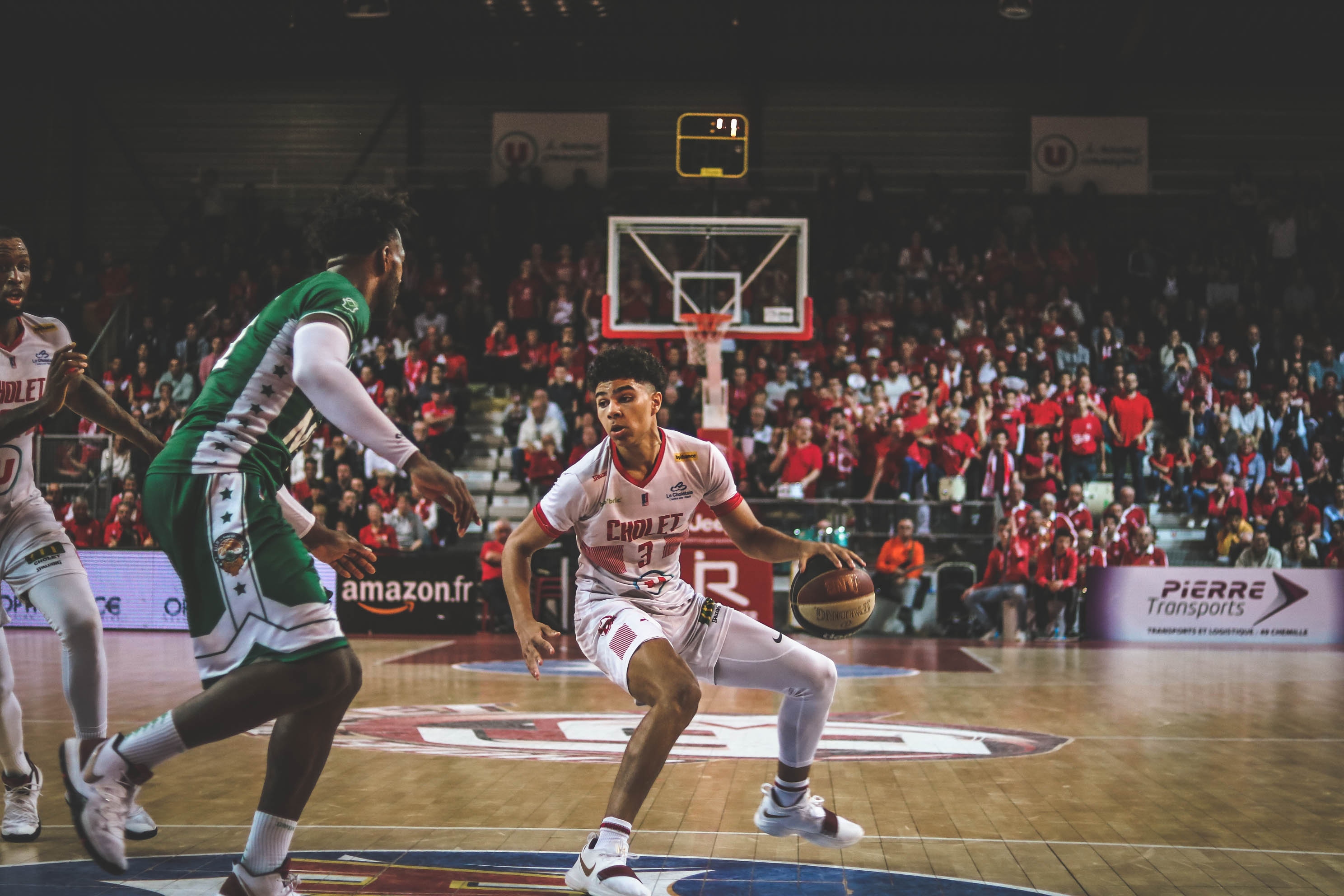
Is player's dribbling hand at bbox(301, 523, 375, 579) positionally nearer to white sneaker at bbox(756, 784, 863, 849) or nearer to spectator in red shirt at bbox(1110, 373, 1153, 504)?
Result: white sneaker at bbox(756, 784, 863, 849)

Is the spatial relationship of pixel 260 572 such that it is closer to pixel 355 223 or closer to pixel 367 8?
pixel 355 223

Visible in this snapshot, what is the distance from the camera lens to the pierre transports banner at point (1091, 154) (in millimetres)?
24047

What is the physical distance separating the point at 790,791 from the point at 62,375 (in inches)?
121

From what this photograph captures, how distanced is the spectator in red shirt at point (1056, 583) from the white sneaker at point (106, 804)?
518 inches

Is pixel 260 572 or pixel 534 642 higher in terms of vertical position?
pixel 260 572

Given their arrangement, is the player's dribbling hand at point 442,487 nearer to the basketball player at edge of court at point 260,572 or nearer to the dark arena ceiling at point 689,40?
the basketball player at edge of court at point 260,572

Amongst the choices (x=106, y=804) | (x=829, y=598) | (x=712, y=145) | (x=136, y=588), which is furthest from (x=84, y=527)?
(x=106, y=804)

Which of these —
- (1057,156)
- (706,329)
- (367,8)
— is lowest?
(706,329)

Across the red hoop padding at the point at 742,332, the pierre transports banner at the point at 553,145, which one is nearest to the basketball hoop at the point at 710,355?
the red hoop padding at the point at 742,332

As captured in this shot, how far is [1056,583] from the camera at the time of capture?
15.4m

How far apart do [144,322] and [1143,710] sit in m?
16.9

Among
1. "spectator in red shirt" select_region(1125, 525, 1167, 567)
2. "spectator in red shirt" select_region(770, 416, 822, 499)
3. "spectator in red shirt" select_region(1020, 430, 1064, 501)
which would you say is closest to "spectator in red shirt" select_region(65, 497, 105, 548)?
"spectator in red shirt" select_region(770, 416, 822, 499)

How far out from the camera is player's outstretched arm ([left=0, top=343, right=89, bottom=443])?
15.1 ft

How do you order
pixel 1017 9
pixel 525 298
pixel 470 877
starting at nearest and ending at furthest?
pixel 470 877 < pixel 1017 9 < pixel 525 298
